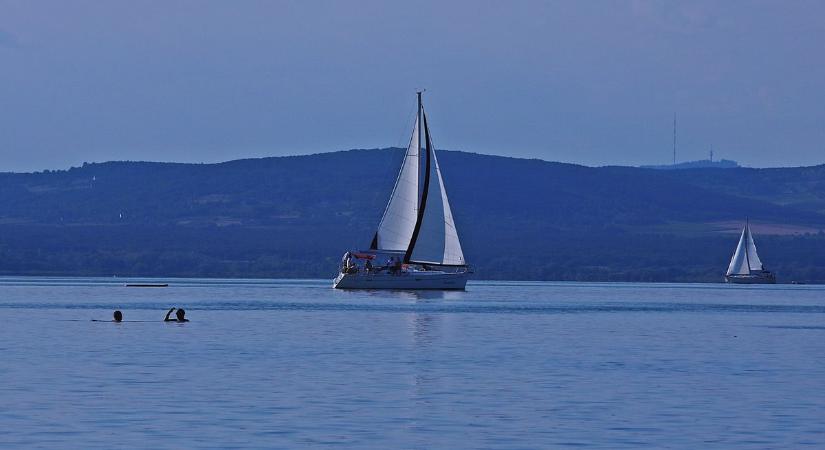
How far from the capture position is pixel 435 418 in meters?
35.6

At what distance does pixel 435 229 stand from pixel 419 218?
138cm

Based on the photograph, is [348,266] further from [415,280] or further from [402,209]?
[402,209]

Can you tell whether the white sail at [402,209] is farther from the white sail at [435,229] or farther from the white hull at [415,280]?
the white hull at [415,280]

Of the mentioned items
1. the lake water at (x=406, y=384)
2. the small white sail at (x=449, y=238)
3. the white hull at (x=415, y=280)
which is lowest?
the lake water at (x=406, y=384)

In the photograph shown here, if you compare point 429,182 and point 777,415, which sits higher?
point 429,182

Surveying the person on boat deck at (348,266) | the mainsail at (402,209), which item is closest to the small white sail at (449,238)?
the mainsail at (402,209)

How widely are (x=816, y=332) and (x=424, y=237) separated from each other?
1615 inches

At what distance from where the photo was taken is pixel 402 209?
113 m

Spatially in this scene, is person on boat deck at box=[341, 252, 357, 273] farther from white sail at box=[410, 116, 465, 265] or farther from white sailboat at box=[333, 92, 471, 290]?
white sail at box=[410, 116, 465, 265]

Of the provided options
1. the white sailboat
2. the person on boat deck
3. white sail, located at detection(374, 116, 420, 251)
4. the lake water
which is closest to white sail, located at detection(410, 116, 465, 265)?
the white sailboat

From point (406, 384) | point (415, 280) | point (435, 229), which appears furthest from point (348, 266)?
point (406, 384)

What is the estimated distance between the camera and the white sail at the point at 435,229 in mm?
110875

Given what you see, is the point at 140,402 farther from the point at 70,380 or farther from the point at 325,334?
the point at 325,334

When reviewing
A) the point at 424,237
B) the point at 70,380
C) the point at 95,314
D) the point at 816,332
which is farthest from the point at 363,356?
the point at 424,237
